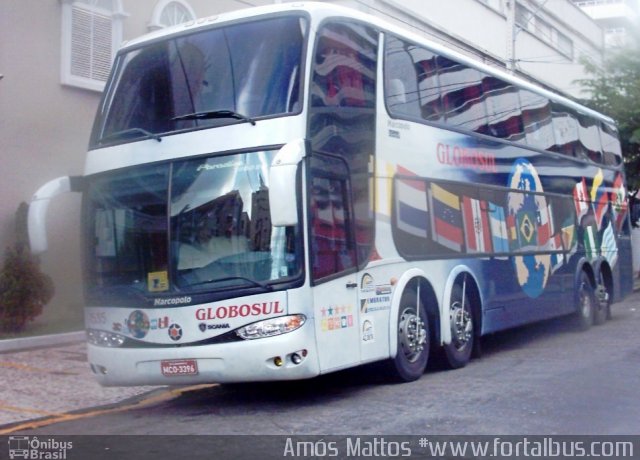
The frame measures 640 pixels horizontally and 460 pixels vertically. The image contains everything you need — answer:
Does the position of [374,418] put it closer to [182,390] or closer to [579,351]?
[182,390]

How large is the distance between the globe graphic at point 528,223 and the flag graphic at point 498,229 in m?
0.29

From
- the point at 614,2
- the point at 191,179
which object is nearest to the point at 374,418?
the point at 191,179

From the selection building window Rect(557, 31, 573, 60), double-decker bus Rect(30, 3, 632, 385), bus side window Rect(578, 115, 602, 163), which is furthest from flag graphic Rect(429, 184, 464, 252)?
building window Rect(557, 31, 573, 60)

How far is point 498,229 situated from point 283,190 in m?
5.68

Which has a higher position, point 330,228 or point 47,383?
point 330,228

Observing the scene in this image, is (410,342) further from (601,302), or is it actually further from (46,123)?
(601,302)

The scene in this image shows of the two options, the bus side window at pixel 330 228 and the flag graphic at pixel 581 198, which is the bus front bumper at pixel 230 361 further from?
the flag graphic at pixel 581 198

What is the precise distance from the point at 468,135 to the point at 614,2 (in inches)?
1636

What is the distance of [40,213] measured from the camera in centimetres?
904

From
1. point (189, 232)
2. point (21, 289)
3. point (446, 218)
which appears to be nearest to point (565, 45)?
point (446, 218)

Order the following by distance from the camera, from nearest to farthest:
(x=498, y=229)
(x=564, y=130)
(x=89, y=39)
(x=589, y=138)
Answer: (x=498, y=229), (x=89, y=39), (x=564, y=130), (x=589, y=138)

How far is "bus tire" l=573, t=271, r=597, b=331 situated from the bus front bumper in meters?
8.34

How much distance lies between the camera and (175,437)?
7820 mm

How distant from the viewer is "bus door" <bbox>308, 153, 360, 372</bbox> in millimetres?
8625
